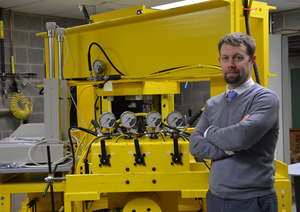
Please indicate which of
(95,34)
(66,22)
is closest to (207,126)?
(95,34)

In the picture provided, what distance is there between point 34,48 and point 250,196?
3974 millimetres

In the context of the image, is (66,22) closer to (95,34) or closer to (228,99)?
(95,34)

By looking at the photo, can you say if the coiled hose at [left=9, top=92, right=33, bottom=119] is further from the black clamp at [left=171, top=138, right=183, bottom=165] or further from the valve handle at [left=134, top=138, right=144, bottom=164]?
the black clamp at [left=171, top=138, right=183, bottom=165]

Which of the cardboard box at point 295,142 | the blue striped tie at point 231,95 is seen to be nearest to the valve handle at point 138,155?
the blue striped tie at point 231,95

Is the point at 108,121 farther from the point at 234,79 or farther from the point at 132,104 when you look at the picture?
the point at 234,79

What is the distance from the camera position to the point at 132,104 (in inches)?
95.4

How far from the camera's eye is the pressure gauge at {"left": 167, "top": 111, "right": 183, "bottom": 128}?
201 cm

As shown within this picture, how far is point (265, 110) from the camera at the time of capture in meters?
1.23

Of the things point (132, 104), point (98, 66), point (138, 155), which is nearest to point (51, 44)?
point (98, 66)

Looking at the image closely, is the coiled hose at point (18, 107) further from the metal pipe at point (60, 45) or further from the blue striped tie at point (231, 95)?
the blue striped tie at point (231, 95)

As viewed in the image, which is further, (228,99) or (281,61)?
(281,61)

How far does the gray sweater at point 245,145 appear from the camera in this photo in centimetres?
122

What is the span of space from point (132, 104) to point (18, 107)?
2.43m

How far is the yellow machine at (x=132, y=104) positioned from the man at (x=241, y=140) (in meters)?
0.39
